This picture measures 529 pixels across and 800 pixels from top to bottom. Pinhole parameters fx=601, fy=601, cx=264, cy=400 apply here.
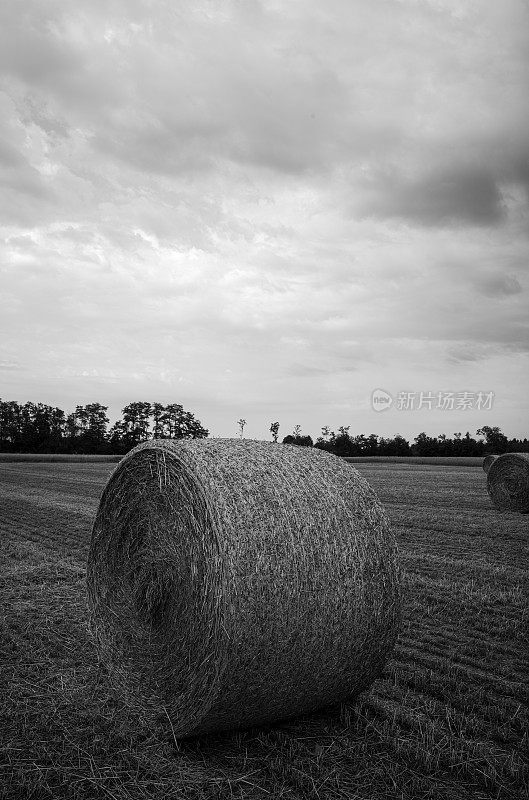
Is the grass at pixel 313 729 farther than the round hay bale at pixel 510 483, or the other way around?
the round hay bale at pixel 510 483

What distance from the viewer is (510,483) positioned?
17250mm

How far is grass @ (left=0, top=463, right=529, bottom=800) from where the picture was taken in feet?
11.9

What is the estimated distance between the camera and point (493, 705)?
15.0ft

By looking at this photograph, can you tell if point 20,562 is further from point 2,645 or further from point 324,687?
point 324,687

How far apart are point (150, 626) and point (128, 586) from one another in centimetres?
53

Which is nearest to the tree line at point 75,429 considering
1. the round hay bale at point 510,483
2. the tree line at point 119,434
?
the tree line at point 119,434

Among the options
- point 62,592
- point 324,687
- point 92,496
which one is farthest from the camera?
point 92,496

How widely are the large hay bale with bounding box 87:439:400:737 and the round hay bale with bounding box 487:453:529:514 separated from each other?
13.2 meters

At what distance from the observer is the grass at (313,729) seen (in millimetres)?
3633

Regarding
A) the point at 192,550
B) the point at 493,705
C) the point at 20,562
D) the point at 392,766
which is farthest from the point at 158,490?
the point at 20,562

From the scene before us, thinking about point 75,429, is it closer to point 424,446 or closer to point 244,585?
point 424,446

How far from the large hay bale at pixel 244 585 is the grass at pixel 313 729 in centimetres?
23

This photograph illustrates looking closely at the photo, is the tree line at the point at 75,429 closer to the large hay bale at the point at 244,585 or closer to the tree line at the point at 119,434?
the tree line at the point at 119,434

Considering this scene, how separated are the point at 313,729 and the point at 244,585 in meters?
1.25
